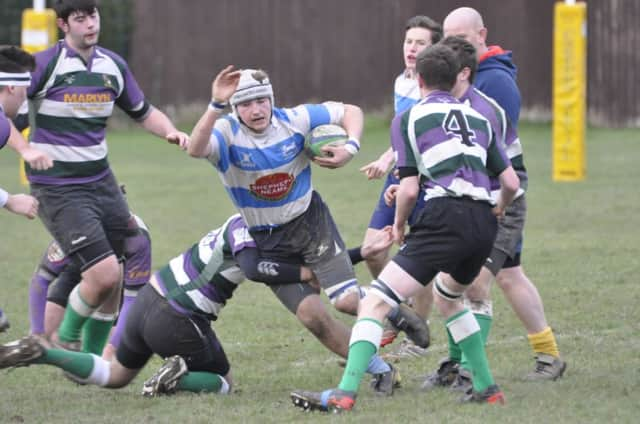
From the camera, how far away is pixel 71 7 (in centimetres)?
689

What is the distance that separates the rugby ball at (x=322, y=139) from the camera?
20.4 feet

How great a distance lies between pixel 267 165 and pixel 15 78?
4.87 feet

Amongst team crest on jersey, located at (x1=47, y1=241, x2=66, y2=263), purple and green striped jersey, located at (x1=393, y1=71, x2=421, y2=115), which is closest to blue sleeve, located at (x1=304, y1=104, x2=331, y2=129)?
purple and green striped jersey, located at (x1=393, y1=71, x2=421, y2=115)

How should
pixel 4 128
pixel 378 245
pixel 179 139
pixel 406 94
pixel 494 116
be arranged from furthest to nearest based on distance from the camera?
pixel 406 94
pixel 378 245
pixel 179 139
pixel 4 128
pixel 494 116

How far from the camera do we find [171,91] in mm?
27484

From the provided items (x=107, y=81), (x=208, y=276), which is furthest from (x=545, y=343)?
(x=107, y=81)

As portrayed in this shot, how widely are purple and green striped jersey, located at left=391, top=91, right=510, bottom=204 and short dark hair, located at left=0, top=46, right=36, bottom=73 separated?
7.29 feet

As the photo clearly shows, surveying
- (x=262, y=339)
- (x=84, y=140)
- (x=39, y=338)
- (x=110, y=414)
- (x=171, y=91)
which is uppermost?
(x=84, y=140)

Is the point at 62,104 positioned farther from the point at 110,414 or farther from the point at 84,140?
the point at 110,414

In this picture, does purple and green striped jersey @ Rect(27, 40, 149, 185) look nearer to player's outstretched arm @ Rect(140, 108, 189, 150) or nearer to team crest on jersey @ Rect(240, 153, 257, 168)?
player's outstretched arm @ Rect(140, 108, 189, 150)

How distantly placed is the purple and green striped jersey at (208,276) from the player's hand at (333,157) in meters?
0.56

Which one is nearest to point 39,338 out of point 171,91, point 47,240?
point 47,240

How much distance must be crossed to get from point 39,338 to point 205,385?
99 cm

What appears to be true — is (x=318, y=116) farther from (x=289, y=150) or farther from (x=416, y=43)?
(x=416, y=43)
